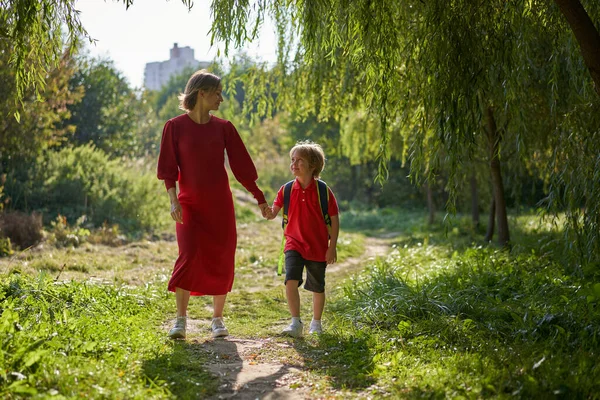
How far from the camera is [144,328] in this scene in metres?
4.96

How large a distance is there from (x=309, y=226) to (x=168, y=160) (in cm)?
127

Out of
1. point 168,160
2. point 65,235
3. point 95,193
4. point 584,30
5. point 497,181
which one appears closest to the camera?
point 584,30

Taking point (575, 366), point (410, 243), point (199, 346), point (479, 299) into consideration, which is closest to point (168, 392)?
point (199, 346)

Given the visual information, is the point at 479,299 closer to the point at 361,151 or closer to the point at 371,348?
the point at 371,348

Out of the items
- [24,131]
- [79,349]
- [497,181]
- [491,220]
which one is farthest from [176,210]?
[24,131]

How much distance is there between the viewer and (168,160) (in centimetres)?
491

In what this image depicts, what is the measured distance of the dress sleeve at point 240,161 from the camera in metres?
5.18

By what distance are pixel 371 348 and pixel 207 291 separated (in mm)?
1397

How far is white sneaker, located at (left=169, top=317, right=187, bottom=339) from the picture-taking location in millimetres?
4754

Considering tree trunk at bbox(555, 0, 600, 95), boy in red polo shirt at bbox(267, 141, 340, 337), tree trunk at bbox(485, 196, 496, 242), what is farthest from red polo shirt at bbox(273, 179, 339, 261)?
tree trunk at bbox(485, 196, 496, 242)

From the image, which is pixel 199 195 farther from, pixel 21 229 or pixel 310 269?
pixel 21 229

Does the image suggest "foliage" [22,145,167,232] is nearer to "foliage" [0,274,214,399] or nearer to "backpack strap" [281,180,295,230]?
"foliage" [0,274,214,399]

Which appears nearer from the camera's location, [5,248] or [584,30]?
[584,30]

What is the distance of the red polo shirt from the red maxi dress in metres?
0.55
